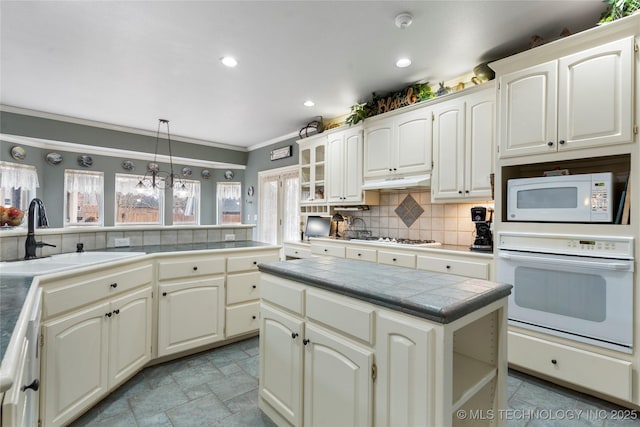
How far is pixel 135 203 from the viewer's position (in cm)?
579

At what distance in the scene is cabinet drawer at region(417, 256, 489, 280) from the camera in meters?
2.49

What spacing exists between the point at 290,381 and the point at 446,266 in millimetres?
1751

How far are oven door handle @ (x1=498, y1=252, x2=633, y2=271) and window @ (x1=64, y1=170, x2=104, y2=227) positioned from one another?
6.10 m

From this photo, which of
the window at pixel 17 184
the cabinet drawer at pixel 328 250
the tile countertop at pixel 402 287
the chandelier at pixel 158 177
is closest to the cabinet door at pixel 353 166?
the cabinet drawer at pixel 328 250

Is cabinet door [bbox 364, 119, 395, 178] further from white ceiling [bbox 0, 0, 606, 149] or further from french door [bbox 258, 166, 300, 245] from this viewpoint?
french door [bbox 258, 166, 300, 245]

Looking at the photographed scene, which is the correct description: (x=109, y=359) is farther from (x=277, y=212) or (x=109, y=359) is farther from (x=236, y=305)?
(x=277, y=212)

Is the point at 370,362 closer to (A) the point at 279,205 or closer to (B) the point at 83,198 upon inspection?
(A) the point at 279,205

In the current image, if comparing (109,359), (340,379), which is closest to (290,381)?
(340,379)

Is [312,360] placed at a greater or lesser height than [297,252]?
lesser

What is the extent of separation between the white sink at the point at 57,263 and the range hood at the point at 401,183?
2.41m

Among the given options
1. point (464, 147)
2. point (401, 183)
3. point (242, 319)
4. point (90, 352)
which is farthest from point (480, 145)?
point (90, 352)

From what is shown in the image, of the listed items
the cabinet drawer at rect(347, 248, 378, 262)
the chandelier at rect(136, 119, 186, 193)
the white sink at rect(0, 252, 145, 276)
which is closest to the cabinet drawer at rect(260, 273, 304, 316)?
the white sink at rect(0, 252, 145, 276)

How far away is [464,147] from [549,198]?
861mm

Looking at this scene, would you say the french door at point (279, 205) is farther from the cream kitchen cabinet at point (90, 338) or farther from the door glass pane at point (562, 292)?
the door glass pane at point (562, 292)
